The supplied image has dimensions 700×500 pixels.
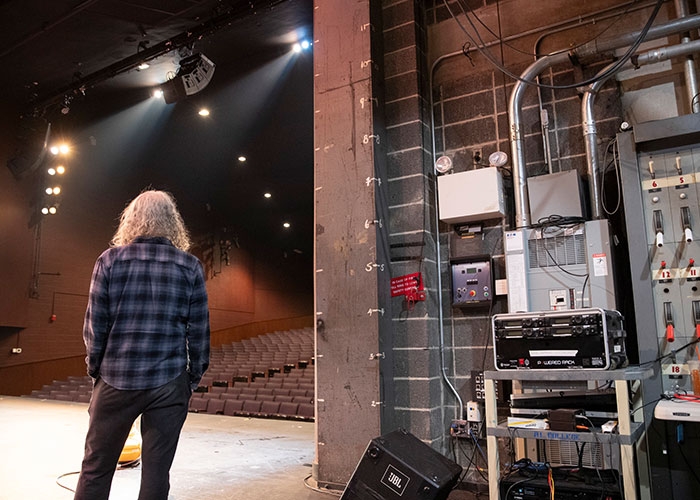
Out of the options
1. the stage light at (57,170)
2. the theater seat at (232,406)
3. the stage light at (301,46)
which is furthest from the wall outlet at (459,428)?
the stage light at (57,170)

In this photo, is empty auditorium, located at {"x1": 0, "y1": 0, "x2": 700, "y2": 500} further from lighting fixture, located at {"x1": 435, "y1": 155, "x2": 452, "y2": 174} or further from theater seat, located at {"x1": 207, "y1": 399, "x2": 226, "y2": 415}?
theater seat, located at {"x1": 207, "y1": 399, "x2": 226, "y2": 415}

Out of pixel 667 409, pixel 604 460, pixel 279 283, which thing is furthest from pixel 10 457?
pixel 279 283

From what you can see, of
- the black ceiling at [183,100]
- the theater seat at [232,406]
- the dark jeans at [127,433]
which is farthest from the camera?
the black ceiling at [183,100]

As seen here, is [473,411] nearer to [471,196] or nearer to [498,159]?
[471,196]

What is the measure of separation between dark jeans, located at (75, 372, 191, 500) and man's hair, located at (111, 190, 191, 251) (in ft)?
1.76

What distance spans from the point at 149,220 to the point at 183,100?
9.66 m

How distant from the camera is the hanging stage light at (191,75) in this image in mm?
8367

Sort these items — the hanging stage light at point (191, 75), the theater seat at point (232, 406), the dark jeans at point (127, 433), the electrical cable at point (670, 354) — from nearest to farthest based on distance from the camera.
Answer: the dark jeans at point (127, 433)
the electrical cable at point (670, 354)
the theater seat at point (232, 406)
the hanging stage light at point (191, 75)

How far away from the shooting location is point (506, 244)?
3.28m

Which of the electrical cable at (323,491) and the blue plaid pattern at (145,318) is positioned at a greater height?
the blue plaid pattern at (145,318)

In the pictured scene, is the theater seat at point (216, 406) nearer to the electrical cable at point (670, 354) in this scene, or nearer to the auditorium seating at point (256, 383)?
the auditorium seating at point (256, 383)

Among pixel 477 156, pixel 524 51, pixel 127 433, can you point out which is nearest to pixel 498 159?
pixel 477 156

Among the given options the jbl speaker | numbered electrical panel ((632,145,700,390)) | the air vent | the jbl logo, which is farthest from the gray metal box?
the jbl logo

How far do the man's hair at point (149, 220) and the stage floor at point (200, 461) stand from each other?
5.34 ft
